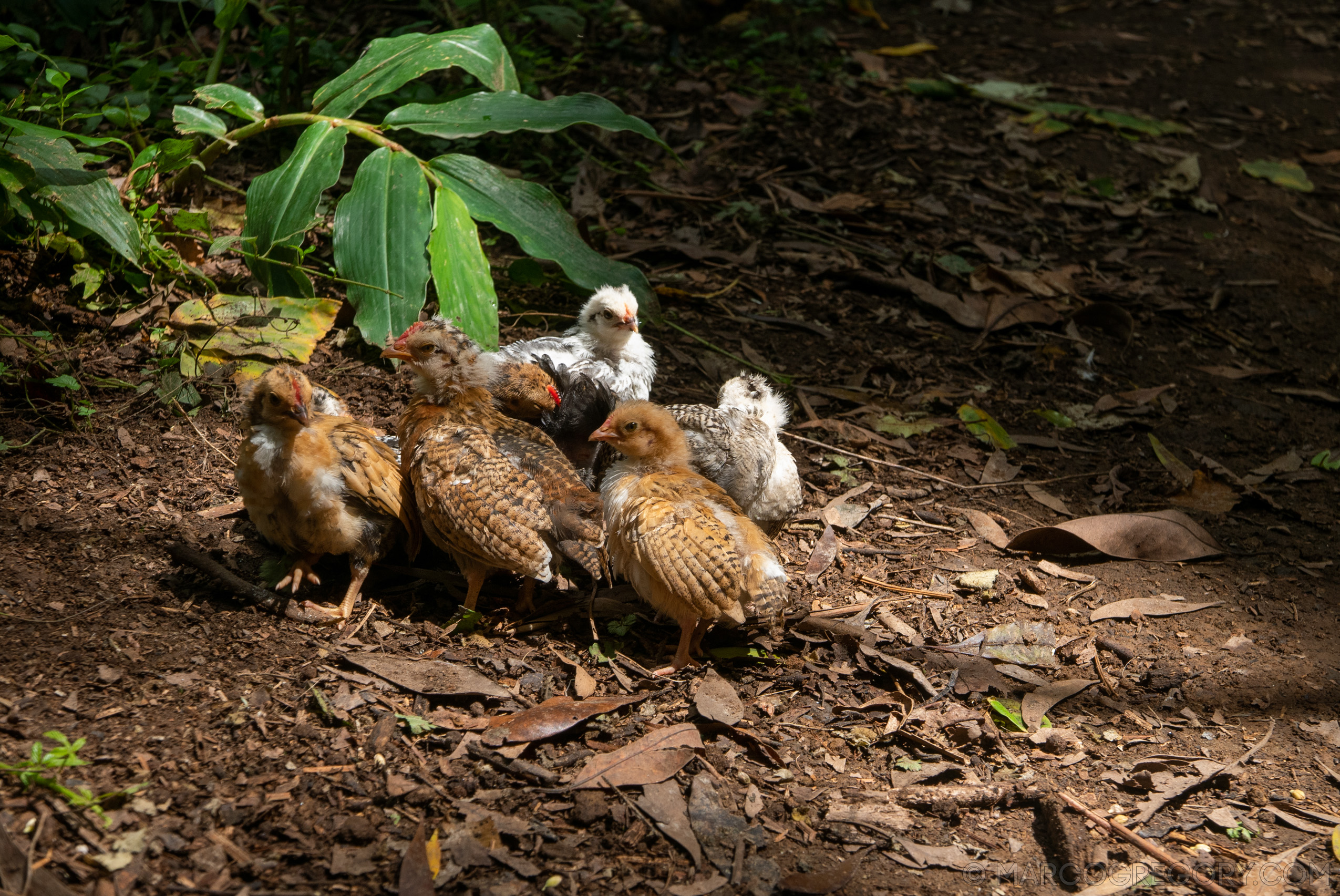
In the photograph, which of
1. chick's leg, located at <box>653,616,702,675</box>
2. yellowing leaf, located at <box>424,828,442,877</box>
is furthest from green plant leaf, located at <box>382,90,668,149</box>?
yellowing leaf, located at <box>424,828,442,877</box>

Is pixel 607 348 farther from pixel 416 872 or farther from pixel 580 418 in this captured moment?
pixel 416 872

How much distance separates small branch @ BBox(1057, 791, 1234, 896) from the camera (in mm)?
3010

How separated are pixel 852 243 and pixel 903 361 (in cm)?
119

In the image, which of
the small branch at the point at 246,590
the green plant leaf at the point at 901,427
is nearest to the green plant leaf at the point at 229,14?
the small branch at the point at 246,590

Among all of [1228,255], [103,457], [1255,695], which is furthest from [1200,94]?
[103,457]

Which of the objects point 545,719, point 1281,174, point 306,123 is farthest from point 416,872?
point 1281,174

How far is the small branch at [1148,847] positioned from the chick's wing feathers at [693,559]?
1259mm

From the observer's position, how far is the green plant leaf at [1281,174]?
809 centimetres

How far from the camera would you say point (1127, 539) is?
4.61 meters

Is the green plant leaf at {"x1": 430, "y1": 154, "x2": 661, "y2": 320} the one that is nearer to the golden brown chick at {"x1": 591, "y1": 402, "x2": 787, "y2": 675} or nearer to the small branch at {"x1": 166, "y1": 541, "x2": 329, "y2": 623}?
the golden brown chick at {"x1": 591, "y1": 402, "x2": 787, "y2": 675}

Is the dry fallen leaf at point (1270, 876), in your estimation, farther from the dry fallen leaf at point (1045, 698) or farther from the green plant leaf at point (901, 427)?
the green plant leaf at point (901, 427)

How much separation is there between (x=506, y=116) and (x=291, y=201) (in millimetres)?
1072

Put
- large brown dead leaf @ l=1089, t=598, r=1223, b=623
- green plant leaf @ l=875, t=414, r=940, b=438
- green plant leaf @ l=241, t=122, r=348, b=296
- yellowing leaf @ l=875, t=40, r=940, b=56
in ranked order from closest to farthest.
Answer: large brown dead leaf @ l=1089, t=598, r=1223, b=623
green plant leaf @ l=241, t=122, r=348, b=296
green plant leaf @ l=875, t=414, r=940, b=438
yellowing leaf @ l=875, t=40, r=940, b=56

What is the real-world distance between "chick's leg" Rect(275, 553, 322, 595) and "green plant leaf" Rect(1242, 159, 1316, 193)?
25.7 ft
